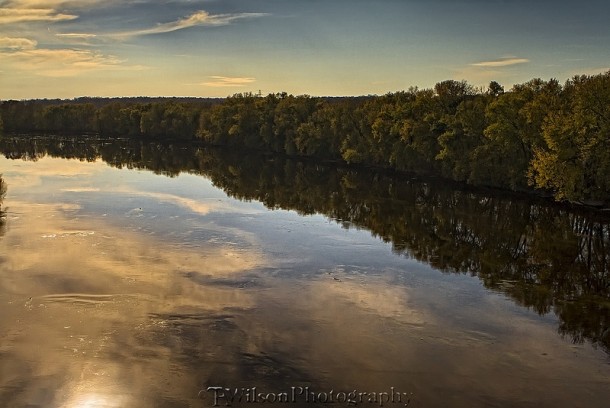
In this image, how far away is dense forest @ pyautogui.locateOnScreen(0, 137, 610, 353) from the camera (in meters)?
28.9

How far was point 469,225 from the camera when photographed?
45.5m

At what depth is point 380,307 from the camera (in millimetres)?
26281

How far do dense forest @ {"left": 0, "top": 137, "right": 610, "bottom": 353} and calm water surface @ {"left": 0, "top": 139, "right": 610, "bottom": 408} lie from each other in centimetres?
20

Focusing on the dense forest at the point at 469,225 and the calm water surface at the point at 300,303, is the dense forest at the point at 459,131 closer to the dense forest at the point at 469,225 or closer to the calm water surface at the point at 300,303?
the dense forest at the point at 469,225

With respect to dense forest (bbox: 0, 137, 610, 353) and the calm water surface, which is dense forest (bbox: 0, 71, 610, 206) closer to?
dense forest (bbox: 0, 137, 610, 353)

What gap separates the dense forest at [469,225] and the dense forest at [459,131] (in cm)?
311

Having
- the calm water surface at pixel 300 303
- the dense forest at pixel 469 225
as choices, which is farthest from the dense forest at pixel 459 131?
the calm water surface at pixel 300 303

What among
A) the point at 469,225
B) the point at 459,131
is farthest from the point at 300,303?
the point at 459,131

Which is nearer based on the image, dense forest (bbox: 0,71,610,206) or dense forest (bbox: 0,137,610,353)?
dense forest (bbox: 0,137,610,353)

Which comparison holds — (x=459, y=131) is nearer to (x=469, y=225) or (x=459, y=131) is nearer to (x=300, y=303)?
(x=469, y=225)

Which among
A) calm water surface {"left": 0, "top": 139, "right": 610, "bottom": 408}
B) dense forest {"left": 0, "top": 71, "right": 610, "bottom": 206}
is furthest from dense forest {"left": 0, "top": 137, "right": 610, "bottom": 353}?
dense forest {"left": 0, "top": 71, "right": 610, "bottom": 206}

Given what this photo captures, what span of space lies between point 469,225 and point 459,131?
24528 millimetres

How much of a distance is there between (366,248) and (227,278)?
1134 cm

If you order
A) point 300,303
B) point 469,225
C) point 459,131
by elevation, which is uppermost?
point 459,131
